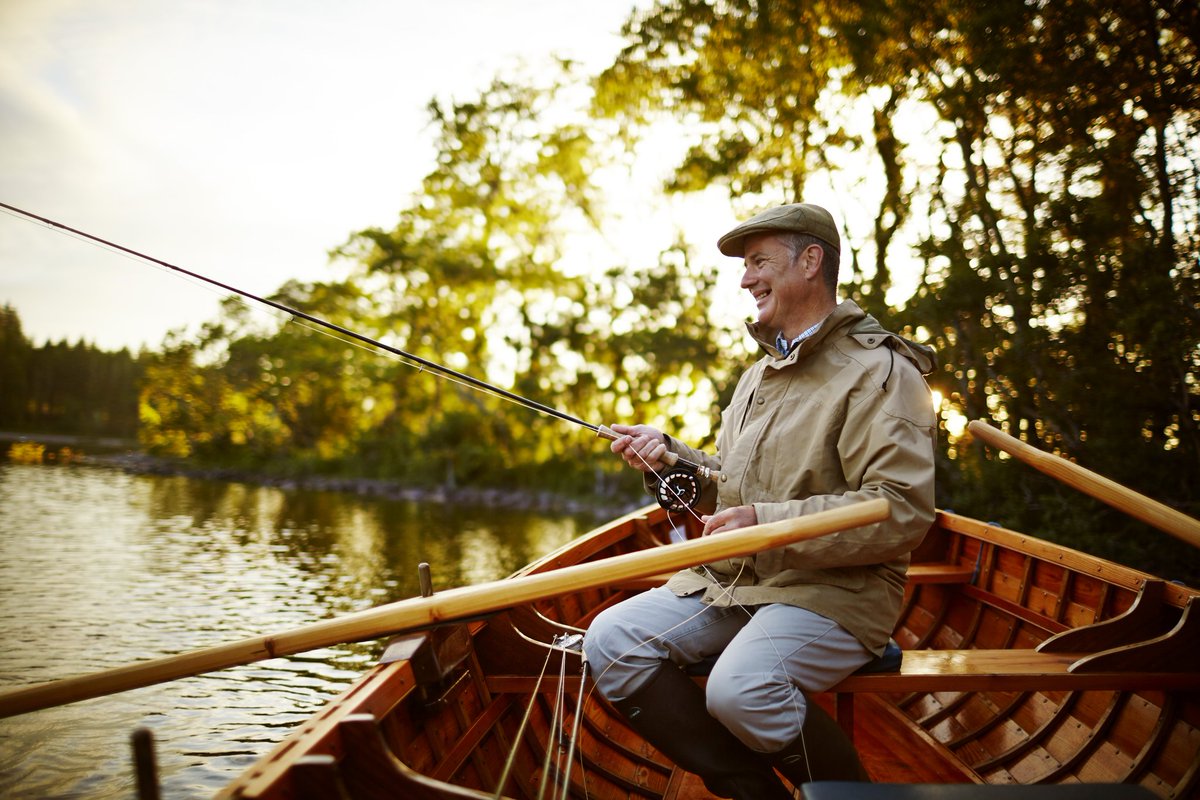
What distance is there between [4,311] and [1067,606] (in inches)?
1371

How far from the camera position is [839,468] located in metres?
2.29

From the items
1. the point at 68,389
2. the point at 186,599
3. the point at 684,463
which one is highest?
the point at 68,389

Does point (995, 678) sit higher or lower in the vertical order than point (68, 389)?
lower

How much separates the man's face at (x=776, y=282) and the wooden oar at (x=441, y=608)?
94 centimetres

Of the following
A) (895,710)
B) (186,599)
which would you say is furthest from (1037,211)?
(186,599)

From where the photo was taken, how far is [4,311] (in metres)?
28.1

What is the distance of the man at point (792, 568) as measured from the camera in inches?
80.7

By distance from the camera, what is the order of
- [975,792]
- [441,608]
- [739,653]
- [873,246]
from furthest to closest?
[873,246] → [739,653] → [441,608] → [975,792]

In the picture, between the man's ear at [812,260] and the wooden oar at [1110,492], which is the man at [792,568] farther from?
the wooden oar at [1110,492]

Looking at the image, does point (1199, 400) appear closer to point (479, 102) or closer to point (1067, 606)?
point (1067, 606)

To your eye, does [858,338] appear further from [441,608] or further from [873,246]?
[873,246]

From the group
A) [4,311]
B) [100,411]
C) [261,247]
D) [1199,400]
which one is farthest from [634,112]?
[100,411]

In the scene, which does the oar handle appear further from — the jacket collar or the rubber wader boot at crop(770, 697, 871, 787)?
the rubber wader boot at crop(770, 697, 871, 787)

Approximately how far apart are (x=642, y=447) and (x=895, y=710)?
2.13 metres
